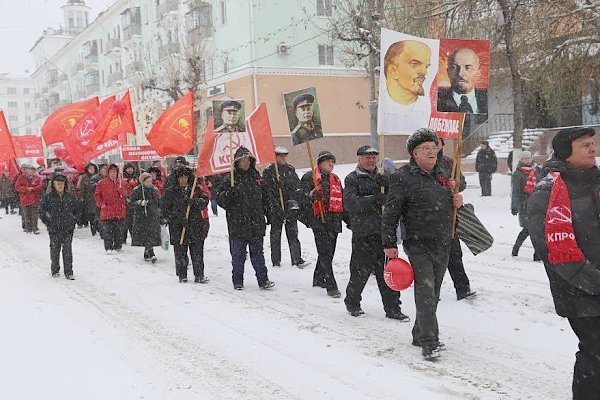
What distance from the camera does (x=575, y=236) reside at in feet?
11.1

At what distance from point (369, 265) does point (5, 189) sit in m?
18.5

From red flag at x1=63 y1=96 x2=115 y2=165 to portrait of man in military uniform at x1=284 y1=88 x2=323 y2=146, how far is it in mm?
5526

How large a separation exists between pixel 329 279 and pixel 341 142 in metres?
27.5

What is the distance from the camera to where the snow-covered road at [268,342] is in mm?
4617

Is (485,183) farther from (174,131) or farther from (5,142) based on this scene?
(5,142)

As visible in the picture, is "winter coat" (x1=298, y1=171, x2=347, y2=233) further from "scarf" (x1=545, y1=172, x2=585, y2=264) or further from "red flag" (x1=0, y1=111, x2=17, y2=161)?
"red flag" (x1=0, y1=111, x2=17, y2=161)

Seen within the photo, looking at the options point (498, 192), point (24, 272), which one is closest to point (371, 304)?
point (24, 272)

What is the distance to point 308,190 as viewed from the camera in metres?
8.05

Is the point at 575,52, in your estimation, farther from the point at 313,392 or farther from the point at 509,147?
the point at 313,392

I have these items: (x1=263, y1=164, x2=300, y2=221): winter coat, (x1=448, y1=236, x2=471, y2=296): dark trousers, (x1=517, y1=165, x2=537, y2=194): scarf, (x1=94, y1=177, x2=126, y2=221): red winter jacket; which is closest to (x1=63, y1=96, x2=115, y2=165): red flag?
(x1=94, y1=177, x2=126, y2=221): red winter jacket

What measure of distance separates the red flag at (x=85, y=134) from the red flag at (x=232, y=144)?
4.14 metres

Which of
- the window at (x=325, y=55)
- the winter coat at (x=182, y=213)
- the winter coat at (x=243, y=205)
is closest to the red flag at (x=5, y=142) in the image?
the winter coat at (x=182, y=213)

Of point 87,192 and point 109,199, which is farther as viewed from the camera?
point 87,192

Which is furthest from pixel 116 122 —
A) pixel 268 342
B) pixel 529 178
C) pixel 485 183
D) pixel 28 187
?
pixel 485 183
